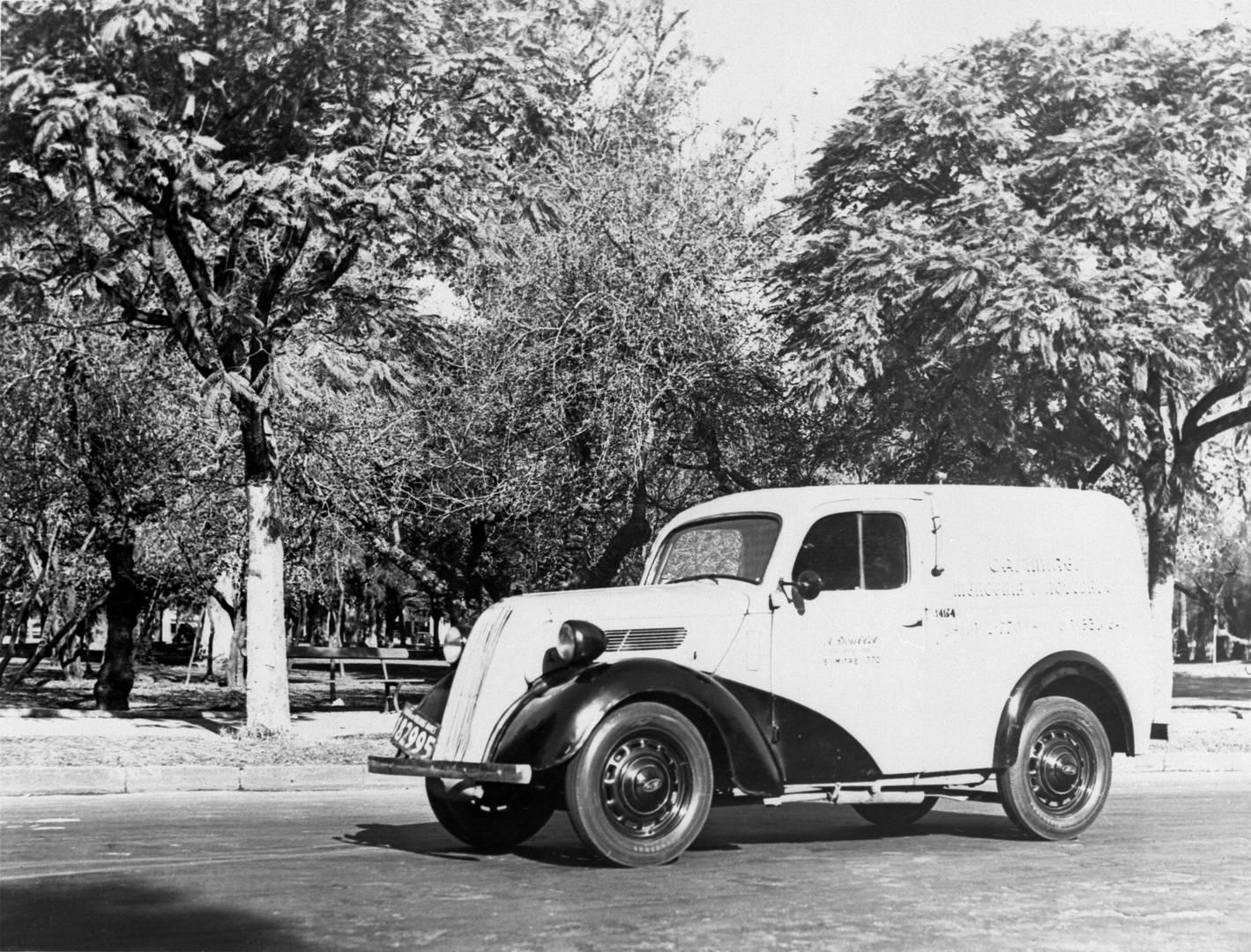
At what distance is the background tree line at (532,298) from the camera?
14.6 metres

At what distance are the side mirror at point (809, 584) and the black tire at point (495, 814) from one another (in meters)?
1.82

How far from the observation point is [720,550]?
352 inches

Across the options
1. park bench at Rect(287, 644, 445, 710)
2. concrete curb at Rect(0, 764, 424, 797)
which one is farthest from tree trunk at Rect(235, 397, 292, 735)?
park bench at Rect(287, 644, 445, 710)

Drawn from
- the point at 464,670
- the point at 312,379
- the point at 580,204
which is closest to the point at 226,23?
the point at 312,379

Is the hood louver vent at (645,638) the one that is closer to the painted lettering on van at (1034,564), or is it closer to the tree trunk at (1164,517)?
the painted lettering on van at (1034,564)

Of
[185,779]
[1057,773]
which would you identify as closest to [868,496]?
[1057,773]

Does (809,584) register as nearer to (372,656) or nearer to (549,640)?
(549,640)

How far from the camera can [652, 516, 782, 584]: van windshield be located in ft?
27.9

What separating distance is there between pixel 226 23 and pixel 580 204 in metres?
6.09

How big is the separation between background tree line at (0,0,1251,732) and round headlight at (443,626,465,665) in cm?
644

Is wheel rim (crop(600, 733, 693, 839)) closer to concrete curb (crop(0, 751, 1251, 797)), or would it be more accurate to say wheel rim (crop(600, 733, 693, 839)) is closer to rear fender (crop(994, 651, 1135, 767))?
rear fender (crop(994, 651, 1135, 767))

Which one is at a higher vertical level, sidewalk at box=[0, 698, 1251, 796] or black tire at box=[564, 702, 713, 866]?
black tire at box=[564, 702, 713, 866]

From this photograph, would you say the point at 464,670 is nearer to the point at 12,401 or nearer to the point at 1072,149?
the point at 12,401

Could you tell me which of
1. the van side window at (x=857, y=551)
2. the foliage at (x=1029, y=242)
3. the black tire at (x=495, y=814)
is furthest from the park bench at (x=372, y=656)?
the van side window at (x=857, y=551)
